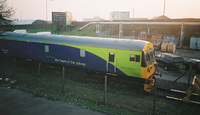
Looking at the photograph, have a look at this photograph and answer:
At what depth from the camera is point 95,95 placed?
11.1 metres

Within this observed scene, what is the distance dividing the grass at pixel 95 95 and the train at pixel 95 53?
1.30m

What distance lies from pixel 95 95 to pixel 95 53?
3807 millimetres

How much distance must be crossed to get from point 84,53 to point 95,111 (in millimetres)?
6361

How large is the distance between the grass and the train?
130 centimetres

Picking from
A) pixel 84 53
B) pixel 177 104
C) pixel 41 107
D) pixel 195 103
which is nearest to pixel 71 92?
pixel 41 107

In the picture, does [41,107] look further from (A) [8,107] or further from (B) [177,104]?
(B) [177,104]

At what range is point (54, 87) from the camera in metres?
12.3

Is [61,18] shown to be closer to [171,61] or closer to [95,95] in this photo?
[171,61]

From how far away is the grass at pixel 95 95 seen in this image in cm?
916

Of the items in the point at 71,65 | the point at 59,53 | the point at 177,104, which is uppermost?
the point at 59,53

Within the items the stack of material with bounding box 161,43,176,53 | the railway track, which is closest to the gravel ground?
the railway track

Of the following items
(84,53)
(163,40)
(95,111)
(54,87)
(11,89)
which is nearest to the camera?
(95,111)

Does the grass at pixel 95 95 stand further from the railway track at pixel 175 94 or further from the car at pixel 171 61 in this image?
the car at pixel 171 61

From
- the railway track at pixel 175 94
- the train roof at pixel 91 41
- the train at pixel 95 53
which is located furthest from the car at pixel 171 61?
the train roof at pixel 91 41
